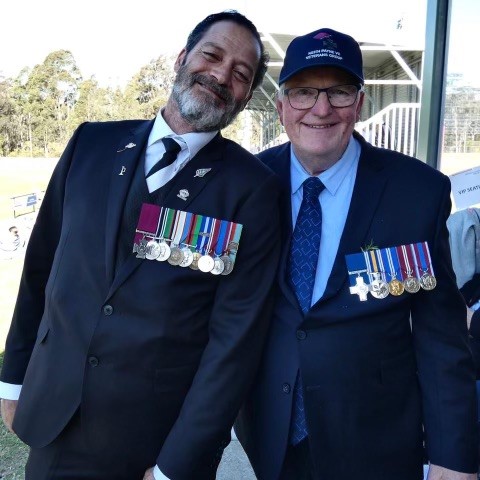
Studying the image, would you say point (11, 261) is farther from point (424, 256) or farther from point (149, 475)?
point (424, 256)

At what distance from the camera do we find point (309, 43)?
1.55 metres

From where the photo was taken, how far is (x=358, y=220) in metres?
1.49

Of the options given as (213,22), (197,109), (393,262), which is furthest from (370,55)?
(393,262)

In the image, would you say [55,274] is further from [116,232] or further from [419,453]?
[419,453]

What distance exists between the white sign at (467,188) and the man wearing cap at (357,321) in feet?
4.71

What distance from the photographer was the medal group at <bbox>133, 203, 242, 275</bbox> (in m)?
1.45

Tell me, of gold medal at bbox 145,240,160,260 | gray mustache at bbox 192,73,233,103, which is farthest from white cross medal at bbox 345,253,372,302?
gray mustache at bbox 192,73,233,103

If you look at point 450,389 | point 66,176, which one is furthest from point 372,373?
point 66,176

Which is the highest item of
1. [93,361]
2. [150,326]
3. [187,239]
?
[187,239]

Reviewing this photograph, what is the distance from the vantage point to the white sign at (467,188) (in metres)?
2.81

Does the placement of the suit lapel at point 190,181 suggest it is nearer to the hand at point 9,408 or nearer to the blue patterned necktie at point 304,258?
the blue patterned necktie at point 304,258

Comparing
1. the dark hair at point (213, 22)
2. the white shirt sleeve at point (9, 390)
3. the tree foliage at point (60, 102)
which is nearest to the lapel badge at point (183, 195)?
the dark hair at point (213, 22)

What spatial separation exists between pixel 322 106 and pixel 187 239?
1.90 ft

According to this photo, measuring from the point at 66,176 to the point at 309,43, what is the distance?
0.87 meters
